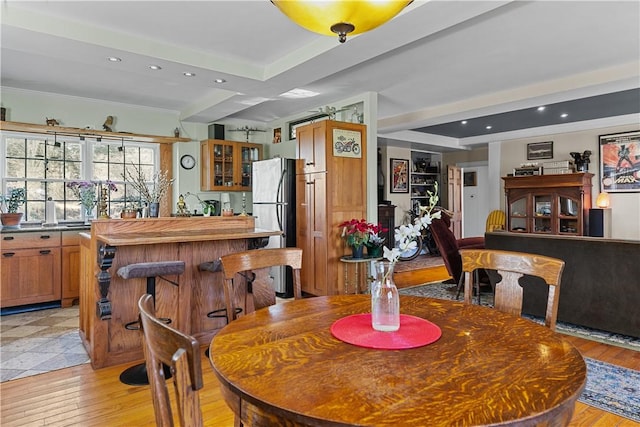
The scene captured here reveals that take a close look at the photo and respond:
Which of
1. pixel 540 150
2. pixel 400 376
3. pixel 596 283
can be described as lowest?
pixel 596 283

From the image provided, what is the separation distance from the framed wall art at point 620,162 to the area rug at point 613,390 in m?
4.65

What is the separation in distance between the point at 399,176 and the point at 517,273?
22.7 ft

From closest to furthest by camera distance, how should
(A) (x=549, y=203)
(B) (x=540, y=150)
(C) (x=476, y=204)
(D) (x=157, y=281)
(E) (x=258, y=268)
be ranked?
(E) (x=258, y=268) → (D) (x=157, y=281) → (A) (x=549, y=203) → (B) (x=540, y=150) → (C) (x=476, y=204)

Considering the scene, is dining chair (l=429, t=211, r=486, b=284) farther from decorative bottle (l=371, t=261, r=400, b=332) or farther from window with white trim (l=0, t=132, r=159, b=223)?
window with white trim (l=0, t=132, r=159, b=223)

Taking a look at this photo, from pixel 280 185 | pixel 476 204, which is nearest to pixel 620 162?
pixel 476 204

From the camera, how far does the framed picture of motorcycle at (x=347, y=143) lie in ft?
15.7

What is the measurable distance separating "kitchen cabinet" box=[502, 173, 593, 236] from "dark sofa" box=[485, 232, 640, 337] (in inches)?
133

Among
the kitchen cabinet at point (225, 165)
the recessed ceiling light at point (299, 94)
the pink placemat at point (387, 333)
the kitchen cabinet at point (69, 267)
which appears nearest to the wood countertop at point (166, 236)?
the pink placemat at point (387, 333)

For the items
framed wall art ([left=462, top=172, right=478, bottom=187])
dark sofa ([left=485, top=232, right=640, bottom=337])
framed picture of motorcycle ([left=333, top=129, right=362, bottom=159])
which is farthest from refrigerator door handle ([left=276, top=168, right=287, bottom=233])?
framed wall art ([left=462, top=172, right=478, bottom=187])

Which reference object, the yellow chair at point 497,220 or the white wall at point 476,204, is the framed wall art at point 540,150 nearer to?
the yellow chair at point 497,220

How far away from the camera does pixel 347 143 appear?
4.87 meters

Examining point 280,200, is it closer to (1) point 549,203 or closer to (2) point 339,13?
(2) point 339,13

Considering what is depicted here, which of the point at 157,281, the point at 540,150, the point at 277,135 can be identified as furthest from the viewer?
the point at 540,150

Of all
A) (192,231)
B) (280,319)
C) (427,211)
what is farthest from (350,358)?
(192,231)
